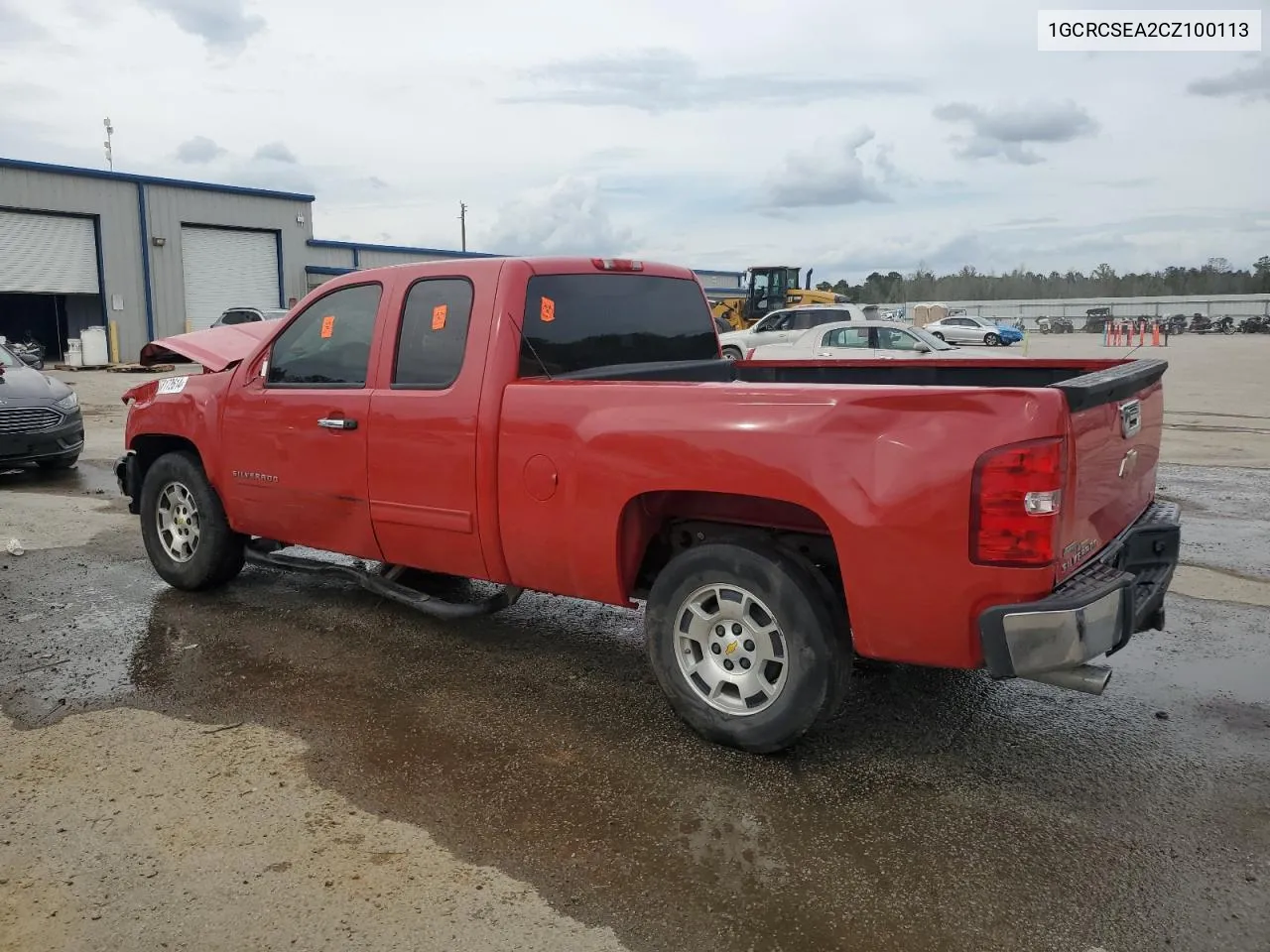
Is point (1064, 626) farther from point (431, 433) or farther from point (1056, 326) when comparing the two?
point (1056, 326)

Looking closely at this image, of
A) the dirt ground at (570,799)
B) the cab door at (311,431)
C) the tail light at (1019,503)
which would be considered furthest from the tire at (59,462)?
the tail light at (1019,503)

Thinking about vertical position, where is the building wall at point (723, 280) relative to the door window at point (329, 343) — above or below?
above

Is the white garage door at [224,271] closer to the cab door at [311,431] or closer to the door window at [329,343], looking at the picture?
the cab door at [311,431]

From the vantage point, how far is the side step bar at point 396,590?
4656mm

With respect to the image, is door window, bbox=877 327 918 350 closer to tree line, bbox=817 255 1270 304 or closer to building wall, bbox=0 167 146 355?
building wall, bbox=0 167 146 355

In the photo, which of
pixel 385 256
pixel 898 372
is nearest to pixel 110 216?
pixel 385 256

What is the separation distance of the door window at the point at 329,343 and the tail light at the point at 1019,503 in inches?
120

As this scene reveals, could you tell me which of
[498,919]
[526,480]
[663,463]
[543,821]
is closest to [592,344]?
[526,480]

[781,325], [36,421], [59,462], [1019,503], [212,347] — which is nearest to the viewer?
[1019,503]

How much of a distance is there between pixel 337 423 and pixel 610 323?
142 cm

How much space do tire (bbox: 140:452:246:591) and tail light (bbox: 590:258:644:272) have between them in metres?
2.68

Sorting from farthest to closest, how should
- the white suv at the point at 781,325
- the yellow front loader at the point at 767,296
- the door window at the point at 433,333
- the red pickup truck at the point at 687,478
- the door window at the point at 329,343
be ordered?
the yellow front loader at the point at 767,296 → the white suv at the point at 781,325 → the door window at the point at 329,343 → the door window at the point at 433,333 → the red pickup truck at the point at 687,478

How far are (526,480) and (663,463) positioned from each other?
2.34 feet

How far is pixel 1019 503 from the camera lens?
3.05m
